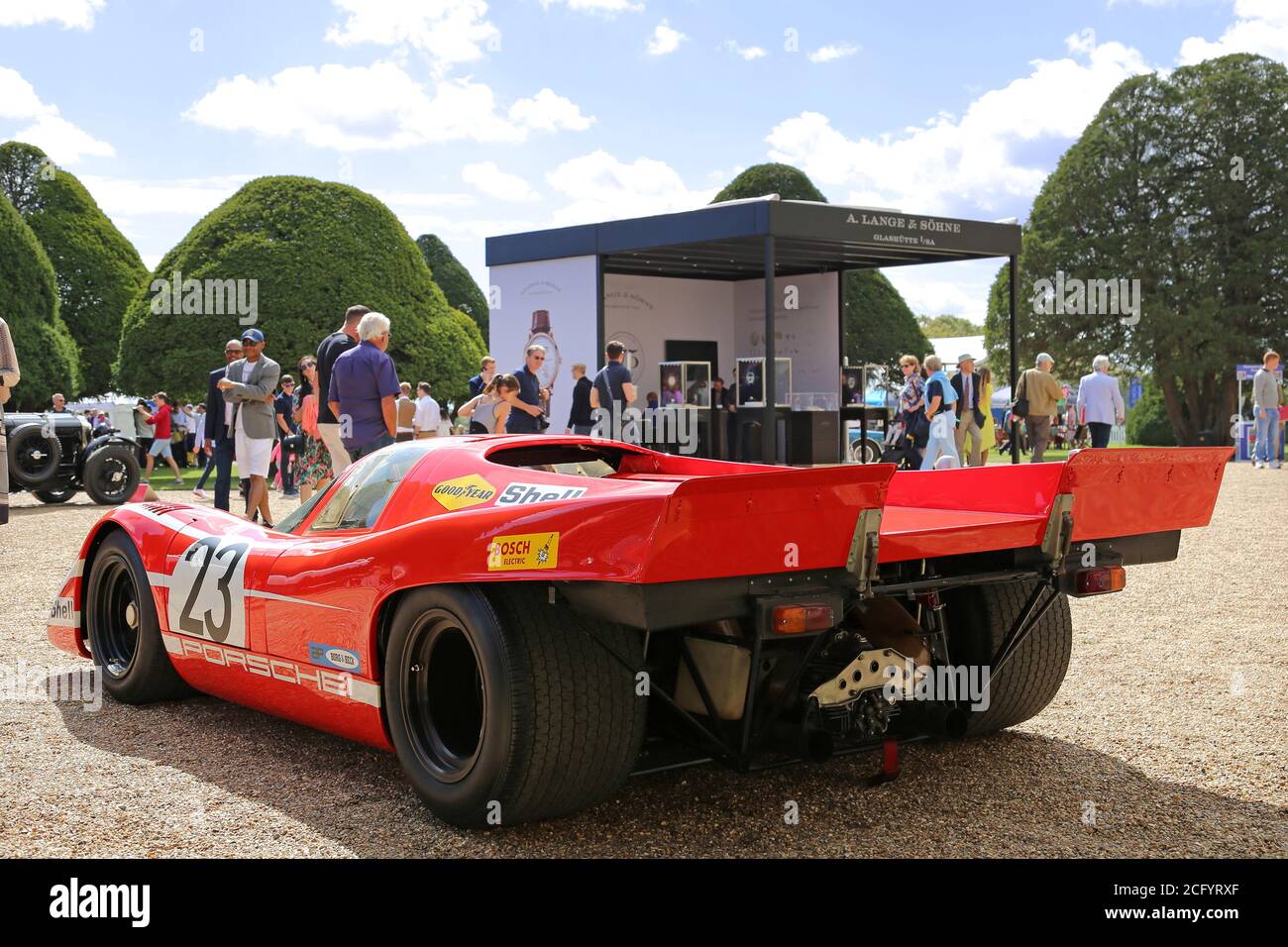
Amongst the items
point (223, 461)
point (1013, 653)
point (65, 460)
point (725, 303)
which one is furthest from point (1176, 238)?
point (1013, 653)

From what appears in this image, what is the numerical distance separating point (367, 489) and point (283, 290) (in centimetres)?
2972

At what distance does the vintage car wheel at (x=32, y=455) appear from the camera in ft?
52.5

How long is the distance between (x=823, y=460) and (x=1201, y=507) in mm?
18706

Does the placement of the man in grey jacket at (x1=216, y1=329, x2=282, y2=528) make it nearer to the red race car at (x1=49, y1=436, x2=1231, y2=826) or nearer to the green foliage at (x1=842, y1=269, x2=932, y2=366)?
the red race car at (x1=49, y1=436, x2=1231, y2=826)

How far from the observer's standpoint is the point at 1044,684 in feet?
16.3

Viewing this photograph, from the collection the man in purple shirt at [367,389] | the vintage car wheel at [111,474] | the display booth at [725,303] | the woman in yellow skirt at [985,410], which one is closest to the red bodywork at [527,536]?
the man in purple shirt at [367,389]

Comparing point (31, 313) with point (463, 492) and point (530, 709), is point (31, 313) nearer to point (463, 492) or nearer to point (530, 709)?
point (463, 492)

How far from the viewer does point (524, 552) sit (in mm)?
3600

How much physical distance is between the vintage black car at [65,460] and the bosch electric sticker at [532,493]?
13.7 metres

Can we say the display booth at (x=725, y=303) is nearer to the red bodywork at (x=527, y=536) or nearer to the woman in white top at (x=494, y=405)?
the woman in white top at (x=494, y=405)

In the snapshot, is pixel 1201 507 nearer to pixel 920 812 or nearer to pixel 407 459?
pixel 920 812

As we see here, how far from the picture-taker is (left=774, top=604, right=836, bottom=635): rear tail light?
3566 mm
